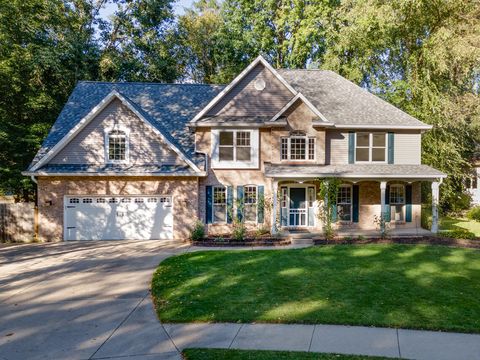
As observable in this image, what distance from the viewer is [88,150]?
1722 cm

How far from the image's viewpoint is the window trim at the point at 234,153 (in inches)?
706

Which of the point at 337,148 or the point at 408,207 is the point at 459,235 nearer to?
the point at 408,207

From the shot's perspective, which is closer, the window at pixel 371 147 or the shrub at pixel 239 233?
the shrub at pixel 239 233

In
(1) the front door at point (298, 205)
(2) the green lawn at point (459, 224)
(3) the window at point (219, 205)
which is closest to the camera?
(3) the window at point (219, 205)

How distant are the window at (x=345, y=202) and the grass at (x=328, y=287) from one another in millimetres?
5518

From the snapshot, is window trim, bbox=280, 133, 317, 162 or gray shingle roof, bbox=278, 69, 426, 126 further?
gray shingle roof, bbox=278, 69, 426, 126

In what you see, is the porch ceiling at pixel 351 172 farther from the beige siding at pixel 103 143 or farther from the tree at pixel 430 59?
the tree at pixel 430 59

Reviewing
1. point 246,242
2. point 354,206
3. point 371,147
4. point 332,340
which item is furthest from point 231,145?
point 332,340

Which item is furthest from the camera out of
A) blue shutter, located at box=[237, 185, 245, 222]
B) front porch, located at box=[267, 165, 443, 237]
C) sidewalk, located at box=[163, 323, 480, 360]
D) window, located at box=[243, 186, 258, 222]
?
front porch, located at box=[267, 165, 443, 237]

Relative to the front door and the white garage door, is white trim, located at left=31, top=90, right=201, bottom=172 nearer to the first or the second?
the white garage door

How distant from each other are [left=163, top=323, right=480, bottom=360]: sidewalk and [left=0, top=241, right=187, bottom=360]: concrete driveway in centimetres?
63

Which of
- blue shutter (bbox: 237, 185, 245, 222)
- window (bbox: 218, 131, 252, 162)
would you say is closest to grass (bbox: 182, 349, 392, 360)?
blue shutter (bbox: 237, 185, 245, 222)

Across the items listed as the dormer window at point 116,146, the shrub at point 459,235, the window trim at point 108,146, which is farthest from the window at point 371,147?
the dormer window at point 116,146

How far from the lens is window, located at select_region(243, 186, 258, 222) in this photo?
59.0 ft
